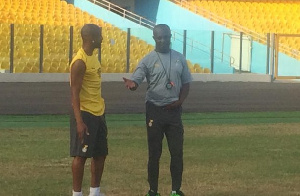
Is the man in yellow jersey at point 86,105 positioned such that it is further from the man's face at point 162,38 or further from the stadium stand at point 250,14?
the stadium stand at point 250,14

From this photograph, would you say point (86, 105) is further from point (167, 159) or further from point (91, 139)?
point (167, 159)

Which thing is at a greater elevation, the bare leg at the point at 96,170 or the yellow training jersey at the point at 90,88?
the yellow training jersey at the point at 90,88

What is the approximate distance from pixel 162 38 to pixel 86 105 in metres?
1.20

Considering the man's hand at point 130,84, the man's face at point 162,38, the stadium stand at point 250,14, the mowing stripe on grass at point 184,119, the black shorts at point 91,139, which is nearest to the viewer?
the black shorts at point 91,139

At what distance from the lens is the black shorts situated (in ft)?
29.3

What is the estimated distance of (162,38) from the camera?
9523 millimetres

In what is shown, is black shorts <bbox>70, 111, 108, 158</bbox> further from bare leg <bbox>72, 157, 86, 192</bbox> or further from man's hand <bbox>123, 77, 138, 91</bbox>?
man's hand <bbox>123, 77, 138, 91</bbox>

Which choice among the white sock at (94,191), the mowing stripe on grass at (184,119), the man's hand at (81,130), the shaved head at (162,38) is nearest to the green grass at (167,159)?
the mowing stripe on grass at (184,119)

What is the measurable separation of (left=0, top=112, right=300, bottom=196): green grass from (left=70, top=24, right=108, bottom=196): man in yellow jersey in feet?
3.38

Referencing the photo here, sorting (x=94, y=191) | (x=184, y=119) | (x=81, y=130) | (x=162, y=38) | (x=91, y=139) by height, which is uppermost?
(x=162, y=38)

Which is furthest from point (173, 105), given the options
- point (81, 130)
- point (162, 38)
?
point (81, 130)

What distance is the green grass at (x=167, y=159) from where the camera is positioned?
1042 cm

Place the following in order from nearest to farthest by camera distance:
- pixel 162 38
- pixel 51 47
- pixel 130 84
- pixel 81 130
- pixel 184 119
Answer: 1. pixel 81 130
2. pixel 130 84
3. pixel 162 38
4. pixel 184 119
5. pixel 51 47

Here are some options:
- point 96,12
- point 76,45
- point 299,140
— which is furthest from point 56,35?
point 299,140
